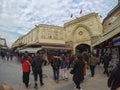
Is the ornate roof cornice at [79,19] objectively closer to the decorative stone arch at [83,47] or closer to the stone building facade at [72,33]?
the stone building facade at [72,33]

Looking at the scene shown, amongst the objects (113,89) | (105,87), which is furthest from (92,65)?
(113,89)

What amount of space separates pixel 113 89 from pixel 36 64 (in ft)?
Answer: 19.0

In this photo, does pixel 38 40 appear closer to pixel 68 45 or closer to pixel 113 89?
pixel 68 45

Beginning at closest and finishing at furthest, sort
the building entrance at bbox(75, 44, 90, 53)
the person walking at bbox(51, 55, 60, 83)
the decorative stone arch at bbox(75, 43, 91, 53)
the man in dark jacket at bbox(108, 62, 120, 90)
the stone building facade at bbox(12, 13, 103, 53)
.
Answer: the man in dark jacket at bbox(108, 62, 120, 90) → the person walking at bbox(51, 55, 60, 83) → the stone building facade at bbox(12, 13, 103, 53) → the decorative stone arch at bbox(75, 43, 91, 53) → the building entrance at bbox(75, 44, 90, 53)

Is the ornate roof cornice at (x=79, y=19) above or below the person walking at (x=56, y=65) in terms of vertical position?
above

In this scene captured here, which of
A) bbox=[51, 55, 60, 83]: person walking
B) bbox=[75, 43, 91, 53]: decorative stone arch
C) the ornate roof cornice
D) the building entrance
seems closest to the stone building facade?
the ornate roof cornice

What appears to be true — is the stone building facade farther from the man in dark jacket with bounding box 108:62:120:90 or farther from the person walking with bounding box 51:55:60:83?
the man in dark jacket with bounding box 108:62:120:90

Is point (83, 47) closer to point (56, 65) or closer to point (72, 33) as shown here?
point (72, 33)

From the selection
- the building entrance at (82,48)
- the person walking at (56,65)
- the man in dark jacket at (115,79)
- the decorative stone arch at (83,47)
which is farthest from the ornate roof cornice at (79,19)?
the man in dark jacket at (115,79)

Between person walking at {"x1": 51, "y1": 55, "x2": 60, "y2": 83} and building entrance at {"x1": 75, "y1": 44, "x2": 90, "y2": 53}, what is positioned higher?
building entrance at {"x1": 75, "y1": 44, "x2": 90, "y2": 53}

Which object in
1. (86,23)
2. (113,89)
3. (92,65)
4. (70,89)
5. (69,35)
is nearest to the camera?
(113,89)

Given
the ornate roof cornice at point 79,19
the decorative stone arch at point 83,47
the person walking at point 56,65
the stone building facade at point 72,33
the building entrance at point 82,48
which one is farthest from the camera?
the building entrance at point 82,48

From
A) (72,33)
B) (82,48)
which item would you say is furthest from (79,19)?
(82,48)

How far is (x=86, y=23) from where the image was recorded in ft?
103
